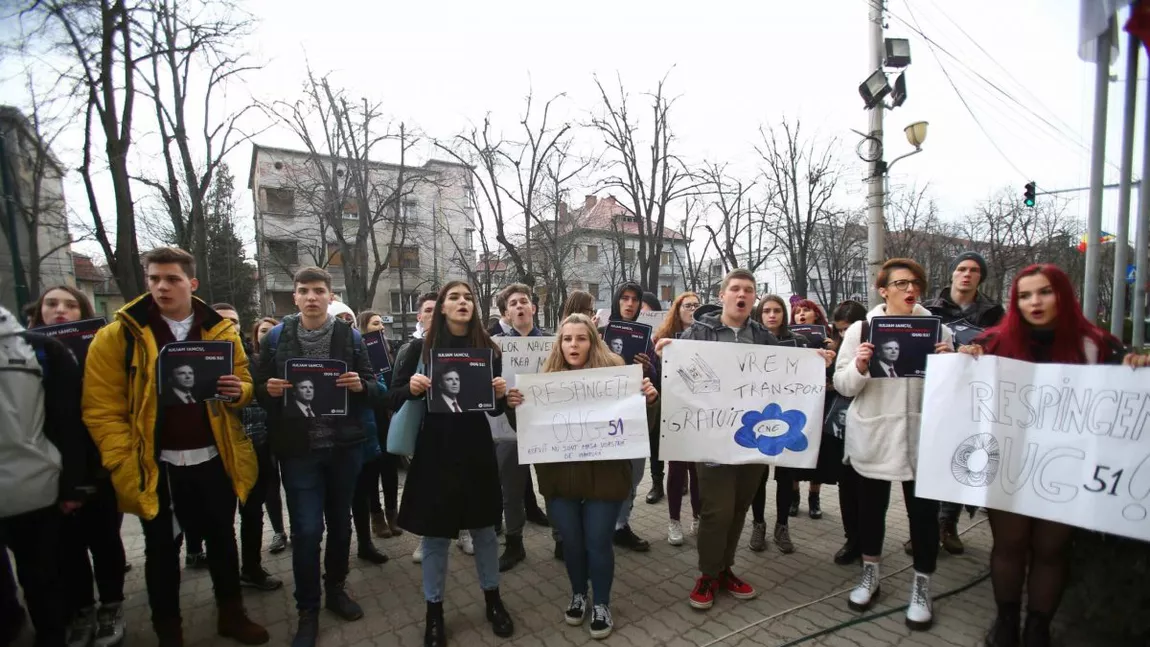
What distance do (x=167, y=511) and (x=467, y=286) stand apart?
2165mm

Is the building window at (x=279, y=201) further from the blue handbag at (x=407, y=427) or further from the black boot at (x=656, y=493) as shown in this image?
the blue handbag at (x=407, y=427)

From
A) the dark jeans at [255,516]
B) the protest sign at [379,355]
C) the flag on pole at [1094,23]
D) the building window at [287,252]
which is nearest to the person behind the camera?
the flag on pole at [1094,23]

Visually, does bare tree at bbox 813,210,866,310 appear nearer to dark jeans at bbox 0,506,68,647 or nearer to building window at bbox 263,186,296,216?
dark jeans at bbox 0,506,68,647

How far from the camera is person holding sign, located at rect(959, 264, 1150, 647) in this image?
2777 millimetres

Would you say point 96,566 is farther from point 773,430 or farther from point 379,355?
point 773,430

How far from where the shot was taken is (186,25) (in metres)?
12.2

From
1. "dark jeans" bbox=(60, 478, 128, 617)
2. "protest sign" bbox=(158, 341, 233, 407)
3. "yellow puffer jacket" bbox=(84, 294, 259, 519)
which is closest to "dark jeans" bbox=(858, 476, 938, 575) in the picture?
"protest sign" bbox=(158, 341, 233, 407)

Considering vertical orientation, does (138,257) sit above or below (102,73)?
below

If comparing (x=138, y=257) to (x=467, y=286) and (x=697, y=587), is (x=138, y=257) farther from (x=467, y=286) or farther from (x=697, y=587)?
(x=697, y=587)

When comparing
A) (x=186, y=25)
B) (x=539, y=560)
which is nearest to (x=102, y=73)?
(x=186, y=25)

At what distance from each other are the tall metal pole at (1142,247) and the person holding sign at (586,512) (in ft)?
10.1

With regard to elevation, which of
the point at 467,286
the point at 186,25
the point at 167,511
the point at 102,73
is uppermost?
the point at 186,25

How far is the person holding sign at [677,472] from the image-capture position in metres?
4.59

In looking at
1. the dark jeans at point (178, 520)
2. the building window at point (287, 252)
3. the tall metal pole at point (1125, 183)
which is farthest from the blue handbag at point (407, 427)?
the building window at point (287, 252)
